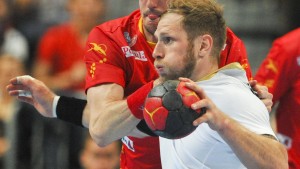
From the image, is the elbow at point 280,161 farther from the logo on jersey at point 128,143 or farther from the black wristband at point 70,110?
the black wristband at point 70,110

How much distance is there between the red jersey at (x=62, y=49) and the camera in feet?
31.4

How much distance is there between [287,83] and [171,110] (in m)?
2.83

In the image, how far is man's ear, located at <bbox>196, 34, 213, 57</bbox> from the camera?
4.91 m

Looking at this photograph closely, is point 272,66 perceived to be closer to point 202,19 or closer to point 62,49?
point 202,19

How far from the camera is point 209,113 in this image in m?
4.25

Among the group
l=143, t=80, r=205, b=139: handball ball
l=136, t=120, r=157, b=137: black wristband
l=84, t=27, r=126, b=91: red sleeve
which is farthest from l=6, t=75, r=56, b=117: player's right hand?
l=143, t=80, r=205, b=139: handball ball

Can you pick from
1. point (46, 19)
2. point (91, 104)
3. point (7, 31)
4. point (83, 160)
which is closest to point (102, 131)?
point (91, 104)

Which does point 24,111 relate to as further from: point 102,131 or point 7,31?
point 102,131

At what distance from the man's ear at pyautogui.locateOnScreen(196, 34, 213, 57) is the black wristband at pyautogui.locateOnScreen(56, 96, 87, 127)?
5.29ft

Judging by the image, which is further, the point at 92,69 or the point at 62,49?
the point at 62,49

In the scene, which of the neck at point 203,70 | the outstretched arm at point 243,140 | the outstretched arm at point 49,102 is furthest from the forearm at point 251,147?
the outstretched arm at point 49,102

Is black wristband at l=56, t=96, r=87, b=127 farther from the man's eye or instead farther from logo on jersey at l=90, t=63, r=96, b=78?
the man's eye

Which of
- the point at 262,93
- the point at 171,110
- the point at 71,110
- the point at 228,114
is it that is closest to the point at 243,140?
the point at 228,114

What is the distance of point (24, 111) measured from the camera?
8.59 metres
